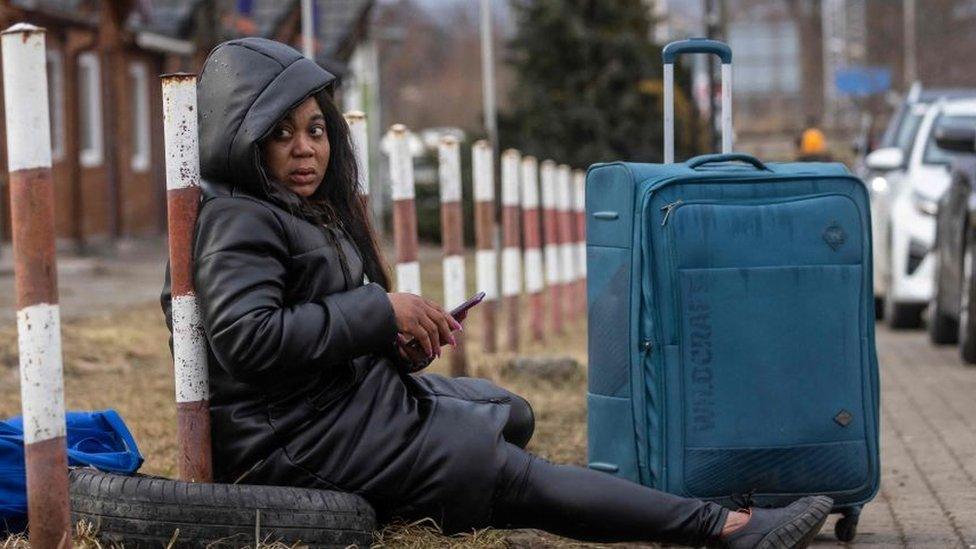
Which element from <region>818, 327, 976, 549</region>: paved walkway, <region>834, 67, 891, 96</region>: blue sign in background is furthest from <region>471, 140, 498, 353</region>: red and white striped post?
<region>834, 67, 891, 96</region>: blue sign in background

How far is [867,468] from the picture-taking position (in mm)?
5320

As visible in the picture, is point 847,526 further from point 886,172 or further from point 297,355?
point 886,172

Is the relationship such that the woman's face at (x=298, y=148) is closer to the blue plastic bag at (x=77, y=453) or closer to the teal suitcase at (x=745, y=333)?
the blue plastic bag at (x=77, y=453)

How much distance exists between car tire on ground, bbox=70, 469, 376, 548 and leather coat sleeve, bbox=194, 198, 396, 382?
A: 26cm

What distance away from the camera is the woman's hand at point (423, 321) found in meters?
4.54

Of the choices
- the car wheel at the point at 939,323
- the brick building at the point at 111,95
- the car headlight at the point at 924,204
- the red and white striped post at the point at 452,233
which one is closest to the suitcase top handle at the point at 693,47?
the red and white striped post at the point at 452,233

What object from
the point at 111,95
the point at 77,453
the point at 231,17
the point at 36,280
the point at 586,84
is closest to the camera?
the point at 36,280

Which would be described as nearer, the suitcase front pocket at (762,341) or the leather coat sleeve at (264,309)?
the leather coat sleeve at (264,309)

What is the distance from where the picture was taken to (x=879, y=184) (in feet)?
51.9

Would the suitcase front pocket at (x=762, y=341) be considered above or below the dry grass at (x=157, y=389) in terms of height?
above

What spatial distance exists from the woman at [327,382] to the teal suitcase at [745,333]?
0.40m

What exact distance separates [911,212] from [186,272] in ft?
33.6

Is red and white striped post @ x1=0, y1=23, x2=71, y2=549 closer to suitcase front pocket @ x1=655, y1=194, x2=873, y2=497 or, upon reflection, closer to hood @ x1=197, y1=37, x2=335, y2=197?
hood @ x1=197, y1=37, x2=335, y2=197

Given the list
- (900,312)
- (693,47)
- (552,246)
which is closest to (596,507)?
(693,47)
